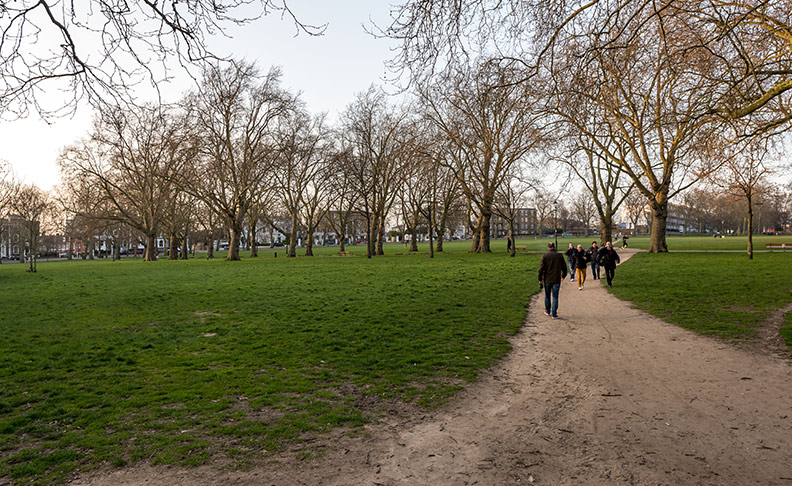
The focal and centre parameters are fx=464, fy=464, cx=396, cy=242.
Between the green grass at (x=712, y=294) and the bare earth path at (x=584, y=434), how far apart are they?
3.02 metres

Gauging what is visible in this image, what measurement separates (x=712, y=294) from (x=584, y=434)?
12179mm

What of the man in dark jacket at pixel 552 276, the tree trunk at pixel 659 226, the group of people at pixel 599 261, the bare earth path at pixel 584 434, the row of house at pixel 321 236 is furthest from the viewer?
the row of house at pixel 321 236

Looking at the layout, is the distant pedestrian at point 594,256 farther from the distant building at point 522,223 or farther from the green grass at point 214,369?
Answer: the distant building at point 522,223

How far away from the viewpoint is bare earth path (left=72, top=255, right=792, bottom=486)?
→ 3.72 metres

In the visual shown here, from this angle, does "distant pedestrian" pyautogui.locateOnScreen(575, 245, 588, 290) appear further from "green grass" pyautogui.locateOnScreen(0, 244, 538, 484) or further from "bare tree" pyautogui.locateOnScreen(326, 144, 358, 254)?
"bare tree" pyautogui.locateOnScreen(326, 144, 358, 254)

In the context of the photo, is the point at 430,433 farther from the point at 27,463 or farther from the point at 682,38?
the point at 682,38

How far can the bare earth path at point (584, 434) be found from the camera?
12.2 feet

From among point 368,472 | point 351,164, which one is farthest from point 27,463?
point 351,164

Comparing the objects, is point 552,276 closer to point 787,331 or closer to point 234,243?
point 787,331

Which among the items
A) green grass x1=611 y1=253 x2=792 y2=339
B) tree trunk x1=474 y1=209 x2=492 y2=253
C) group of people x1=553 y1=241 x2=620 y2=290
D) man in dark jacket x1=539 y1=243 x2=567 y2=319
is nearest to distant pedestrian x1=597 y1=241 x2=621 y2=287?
group of people x1=553 y1=241 x2=620 y2=290

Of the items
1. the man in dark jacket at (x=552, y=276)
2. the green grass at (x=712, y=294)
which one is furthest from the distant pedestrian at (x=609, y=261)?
the man in dark jacket at (x=552, y=276)

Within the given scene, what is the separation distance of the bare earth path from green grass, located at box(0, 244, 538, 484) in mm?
465

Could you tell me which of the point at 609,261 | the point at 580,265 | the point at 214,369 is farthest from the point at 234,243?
the point at 214,369

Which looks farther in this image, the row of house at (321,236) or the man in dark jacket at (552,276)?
the row of house at (321,236)
